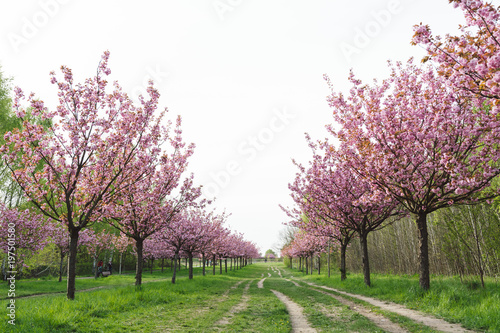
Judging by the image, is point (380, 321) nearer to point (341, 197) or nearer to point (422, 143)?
point (422, 143)

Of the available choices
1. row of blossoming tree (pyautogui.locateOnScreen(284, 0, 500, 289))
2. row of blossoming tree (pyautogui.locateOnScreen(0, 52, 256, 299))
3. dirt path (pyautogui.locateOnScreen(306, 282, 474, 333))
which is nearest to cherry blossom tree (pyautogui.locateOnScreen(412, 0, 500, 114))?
row of blossoming tree (pyautogui.locateOnScreen(284, 0, 500, 289))

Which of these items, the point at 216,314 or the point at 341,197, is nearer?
the point at 216,314

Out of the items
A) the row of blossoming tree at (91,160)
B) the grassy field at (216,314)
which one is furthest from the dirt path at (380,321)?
the row of blossoming tree at (91,160)

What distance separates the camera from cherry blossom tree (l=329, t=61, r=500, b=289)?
852 centimetres

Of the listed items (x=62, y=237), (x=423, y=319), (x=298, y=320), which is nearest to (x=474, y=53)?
(x=423, y=319)

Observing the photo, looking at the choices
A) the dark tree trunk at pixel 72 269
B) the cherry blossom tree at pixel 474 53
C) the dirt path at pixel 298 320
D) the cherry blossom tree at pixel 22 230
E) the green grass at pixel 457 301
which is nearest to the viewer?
the cherry blossom tree at pixel 474 53

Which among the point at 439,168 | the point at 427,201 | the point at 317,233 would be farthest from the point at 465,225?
the point at 317,233

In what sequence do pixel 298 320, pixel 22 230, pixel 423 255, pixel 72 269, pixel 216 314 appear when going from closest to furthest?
1. pixel 298 320
2. pixel 216 314
3. pixel 72 269
4. pixel 423 255
5. pixel 22 230

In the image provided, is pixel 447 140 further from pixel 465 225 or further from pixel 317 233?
pixel 317 233

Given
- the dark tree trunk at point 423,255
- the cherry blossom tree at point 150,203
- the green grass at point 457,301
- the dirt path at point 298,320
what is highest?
the cherry blossom tree at point 150,203

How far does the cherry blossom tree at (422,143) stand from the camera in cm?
852

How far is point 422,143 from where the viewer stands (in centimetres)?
958

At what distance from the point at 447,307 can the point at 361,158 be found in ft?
18.1

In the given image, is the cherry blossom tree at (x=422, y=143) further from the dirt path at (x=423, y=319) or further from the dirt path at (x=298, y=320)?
the dirt path at (x=298, y=320)
